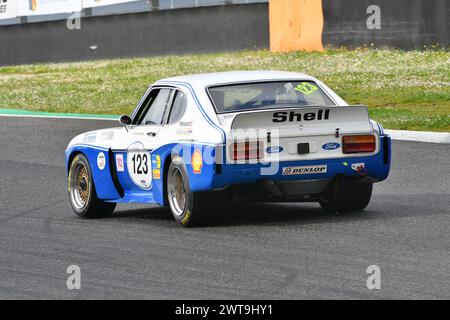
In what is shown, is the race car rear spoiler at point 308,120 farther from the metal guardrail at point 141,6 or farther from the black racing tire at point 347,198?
the metal guardrail at point 141,6

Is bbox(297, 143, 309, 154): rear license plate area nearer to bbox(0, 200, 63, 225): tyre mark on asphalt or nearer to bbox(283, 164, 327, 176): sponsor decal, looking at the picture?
bbox(283, 164, 327, 176): sponsor decal

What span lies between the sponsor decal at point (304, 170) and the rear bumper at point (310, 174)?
2 centimetres

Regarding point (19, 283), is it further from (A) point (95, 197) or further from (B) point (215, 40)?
(B) point (215, 40)

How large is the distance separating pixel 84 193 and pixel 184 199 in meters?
2.04

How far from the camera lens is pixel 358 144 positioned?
35.8 feet

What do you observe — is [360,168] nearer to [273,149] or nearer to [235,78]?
[273,149]

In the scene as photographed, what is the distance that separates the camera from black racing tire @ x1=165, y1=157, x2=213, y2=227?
1065 centimetres

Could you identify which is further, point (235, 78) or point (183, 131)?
point (235, 78)

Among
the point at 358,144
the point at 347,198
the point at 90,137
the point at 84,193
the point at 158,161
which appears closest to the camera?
the point at 358,144

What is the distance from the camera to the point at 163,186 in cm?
1122

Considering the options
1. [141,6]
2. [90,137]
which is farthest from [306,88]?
[141,6]

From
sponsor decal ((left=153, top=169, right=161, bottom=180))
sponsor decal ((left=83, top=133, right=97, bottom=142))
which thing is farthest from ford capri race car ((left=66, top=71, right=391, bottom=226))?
sponsor decal ((left=83, top=133, right=97, bottom=142))

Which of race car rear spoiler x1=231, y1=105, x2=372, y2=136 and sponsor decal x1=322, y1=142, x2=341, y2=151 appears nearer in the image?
race car rear spoiler x1=231, y1=105, x2=372, y2=136
